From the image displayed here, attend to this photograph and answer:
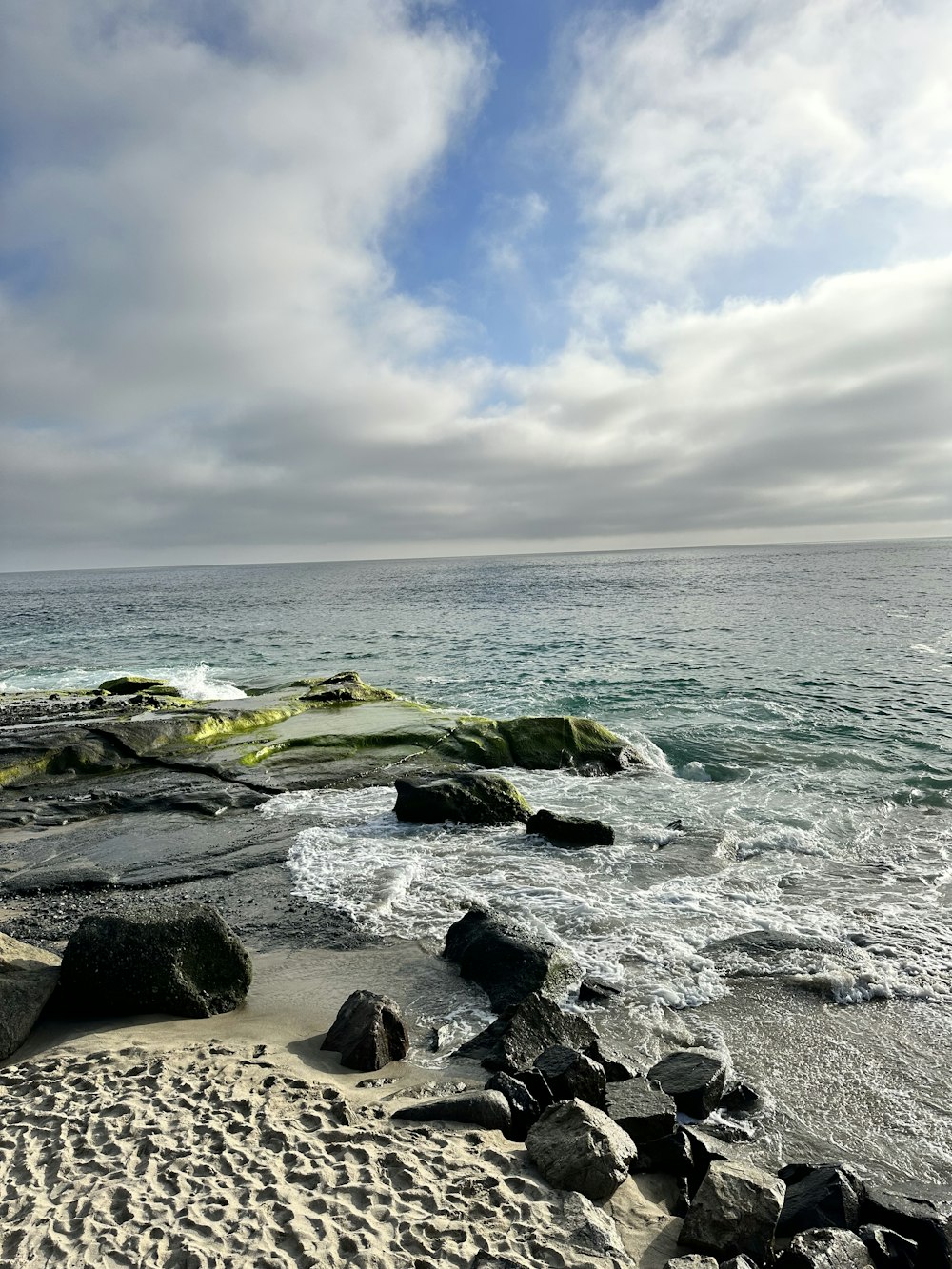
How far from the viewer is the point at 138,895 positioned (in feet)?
32.2

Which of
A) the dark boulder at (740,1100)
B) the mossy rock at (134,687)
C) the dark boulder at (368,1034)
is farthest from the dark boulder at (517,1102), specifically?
the mossy rock at (134,687)

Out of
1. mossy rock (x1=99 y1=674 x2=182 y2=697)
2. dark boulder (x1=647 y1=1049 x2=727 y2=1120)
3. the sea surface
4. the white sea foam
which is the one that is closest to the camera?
dark boulder (x1=647 y1=1049 x2=727 y2=1120)

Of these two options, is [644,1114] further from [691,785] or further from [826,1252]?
[691,785]

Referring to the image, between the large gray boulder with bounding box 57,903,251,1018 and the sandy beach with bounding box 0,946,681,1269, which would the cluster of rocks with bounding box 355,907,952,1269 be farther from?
the large gray boulder with bounding box 57,903,251,1018

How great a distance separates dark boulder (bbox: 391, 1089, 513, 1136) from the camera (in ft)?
16.9

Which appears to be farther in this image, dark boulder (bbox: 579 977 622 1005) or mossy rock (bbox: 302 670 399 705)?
mossy rock (bbox: 302 670 399 705)

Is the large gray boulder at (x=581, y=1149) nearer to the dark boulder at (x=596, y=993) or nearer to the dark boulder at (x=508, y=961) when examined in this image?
the dark boulder at (x=508, y=961)

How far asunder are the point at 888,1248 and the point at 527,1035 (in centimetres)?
276

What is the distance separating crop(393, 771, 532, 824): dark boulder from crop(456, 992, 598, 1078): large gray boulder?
627 centimetres

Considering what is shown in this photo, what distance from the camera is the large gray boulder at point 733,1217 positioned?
438 centimetres

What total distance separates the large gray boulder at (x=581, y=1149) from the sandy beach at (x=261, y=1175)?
12 cm

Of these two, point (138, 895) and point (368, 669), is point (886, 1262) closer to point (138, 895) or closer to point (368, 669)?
point (138, 895)

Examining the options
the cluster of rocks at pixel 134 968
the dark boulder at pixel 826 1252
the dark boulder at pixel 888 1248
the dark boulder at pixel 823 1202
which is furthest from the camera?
the cluster of rocks at pixel 134 968

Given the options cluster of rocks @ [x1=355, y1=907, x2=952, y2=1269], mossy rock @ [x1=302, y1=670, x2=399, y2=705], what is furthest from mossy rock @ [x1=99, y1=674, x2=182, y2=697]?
cluster of rocks @ [x1=355, y1=907, x2=952, y2=1269]
